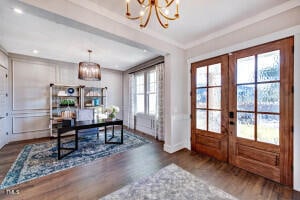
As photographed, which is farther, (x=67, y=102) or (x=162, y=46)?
(x=67, y=102)

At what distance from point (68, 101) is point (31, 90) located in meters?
1.12

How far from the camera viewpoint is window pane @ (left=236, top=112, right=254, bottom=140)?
2396 millimetres

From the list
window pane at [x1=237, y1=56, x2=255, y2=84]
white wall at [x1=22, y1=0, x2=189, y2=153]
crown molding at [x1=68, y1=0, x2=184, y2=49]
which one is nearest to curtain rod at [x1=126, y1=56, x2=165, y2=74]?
white wall at [x1=22, y1=0, x2=189, y2=153]

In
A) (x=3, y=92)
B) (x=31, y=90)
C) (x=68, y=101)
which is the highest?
(x=31, y=90)

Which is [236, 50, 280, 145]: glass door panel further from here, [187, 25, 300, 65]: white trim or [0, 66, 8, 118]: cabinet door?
[0, 66, 8, 118]: cabinet door

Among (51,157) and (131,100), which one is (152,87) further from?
(51,157)

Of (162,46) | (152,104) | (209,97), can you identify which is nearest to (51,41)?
(162,46)

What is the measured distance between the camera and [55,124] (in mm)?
4582

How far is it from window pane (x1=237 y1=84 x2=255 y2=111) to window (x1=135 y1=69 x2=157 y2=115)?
8.54 feet

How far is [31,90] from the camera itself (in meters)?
4.35

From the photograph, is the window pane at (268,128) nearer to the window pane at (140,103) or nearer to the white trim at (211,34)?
Result: the white trim at (211,34)

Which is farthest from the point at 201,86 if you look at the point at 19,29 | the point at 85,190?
the point at 19,29

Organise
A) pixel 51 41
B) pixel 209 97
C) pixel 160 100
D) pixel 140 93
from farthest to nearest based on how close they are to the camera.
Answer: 1. pixel 140 93
2. pixel 160 100
3. pixel 51 41
4. pixel 209 97

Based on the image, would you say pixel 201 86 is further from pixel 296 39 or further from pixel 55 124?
pixel 55 124
